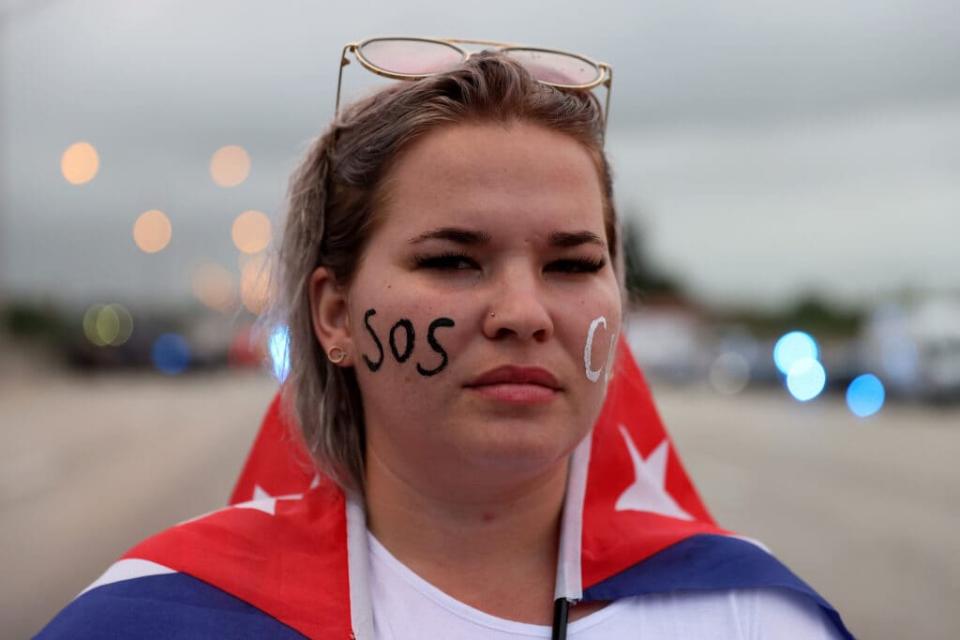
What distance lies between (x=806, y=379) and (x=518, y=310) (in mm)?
34295

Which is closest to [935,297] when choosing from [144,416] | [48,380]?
[144,416]

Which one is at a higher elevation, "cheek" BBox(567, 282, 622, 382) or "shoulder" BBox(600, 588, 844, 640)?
"cheek" BBox(567, 282, 622, 382)

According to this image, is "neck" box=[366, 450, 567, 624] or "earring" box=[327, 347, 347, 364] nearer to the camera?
"neck" box=[366, 450, 567, 624]

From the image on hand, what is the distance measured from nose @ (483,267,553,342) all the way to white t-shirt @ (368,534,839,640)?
0.54m

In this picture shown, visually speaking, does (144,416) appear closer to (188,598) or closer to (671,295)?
(188,598)

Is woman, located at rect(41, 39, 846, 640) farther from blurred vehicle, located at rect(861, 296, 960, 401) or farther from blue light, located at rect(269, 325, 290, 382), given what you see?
blurred vehicle, located at rect(861, 296, 960, 401)

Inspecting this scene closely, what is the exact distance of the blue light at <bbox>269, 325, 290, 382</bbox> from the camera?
8.80ft

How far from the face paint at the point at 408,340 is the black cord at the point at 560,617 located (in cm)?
52

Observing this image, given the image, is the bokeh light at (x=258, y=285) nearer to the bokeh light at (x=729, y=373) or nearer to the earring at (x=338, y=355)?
the earring at (x=338, y=355)

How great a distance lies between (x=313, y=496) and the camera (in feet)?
8.27

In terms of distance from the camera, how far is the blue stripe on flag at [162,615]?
2104 millimetres

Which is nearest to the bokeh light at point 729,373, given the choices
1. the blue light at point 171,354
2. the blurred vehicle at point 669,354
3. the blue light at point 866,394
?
the blurred vehicle at point 669,354

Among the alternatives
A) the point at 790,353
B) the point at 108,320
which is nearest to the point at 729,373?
the point at 790,353

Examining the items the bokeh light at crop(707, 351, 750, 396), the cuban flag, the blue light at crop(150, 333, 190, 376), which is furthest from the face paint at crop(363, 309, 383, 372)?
the blue light at crop(150, 333, 190, 376)
